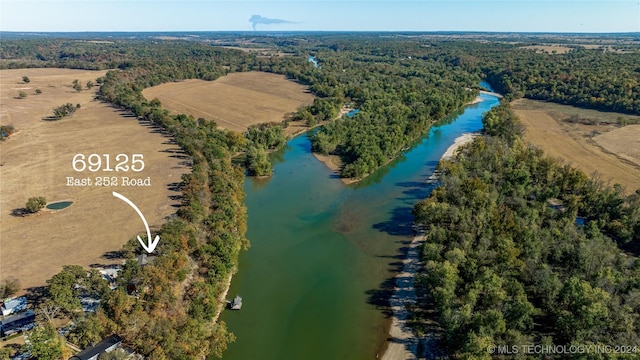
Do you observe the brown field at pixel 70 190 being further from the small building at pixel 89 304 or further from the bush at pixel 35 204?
the small building at pixel 89 304

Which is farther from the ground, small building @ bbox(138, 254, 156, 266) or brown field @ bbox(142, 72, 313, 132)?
brown field @ bbox(142, 72, 313, 132)

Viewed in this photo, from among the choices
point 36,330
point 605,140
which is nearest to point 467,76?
point 605,140

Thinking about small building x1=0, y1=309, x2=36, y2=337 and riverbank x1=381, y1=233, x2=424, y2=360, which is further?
riverbank x1=381, y1=233, x2=424, y2=360

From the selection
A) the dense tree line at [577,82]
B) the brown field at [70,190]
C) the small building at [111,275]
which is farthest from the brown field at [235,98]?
the dense tree line at [577,82]

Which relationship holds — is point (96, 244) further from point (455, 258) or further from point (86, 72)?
point (86, 72)

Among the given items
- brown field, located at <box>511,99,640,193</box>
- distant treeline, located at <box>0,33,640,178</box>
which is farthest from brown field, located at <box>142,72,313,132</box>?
brown field, located at <box>511,99,640,193</box>

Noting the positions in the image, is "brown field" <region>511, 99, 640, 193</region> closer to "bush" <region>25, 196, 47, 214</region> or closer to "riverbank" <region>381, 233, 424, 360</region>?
"riverbank" <region>381, 233, 424, 360</region>
